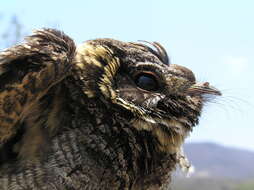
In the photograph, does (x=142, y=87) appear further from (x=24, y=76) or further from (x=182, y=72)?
(x=24, y=76)

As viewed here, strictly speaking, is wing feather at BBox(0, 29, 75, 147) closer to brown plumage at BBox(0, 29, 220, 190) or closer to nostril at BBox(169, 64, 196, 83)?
brown plumage at BBox(0, 29, 220, 190)

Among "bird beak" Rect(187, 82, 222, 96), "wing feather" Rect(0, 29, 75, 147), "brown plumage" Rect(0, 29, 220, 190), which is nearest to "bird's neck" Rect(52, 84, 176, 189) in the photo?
"brown plumage" Rect(0, 29, 220, 190)

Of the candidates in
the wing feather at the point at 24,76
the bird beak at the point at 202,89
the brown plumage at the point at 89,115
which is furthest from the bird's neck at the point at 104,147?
the bird beak at the point at 202,89

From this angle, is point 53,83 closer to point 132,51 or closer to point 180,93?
Result: point 132,51

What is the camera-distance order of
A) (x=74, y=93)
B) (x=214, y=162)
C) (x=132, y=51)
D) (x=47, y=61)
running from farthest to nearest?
(x=214, y=162) < (x=132, y=51) < (x=74, y=93) < (x=47, y=61)

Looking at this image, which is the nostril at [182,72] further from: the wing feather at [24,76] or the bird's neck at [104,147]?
the wing feather at [24,76]

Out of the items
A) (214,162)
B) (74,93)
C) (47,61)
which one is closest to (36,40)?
(47,61)
